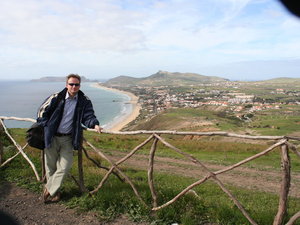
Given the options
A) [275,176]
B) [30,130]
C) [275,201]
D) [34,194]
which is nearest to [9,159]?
[34,194]

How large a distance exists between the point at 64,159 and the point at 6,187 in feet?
6.86

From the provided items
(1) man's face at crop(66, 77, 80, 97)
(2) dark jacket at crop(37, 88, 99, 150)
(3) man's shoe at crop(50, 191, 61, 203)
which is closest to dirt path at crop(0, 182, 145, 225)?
(3) man's shoe at crop(50, 191, 61, 203)

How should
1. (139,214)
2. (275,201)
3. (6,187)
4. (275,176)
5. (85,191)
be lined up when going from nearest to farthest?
(139,214) → (85,191) → (6,187) → (275,201) → (275,176)

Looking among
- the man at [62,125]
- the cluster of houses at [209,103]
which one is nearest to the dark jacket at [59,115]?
the man at [62,125]

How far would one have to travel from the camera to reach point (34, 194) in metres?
5.85

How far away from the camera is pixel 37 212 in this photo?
5.00 meters

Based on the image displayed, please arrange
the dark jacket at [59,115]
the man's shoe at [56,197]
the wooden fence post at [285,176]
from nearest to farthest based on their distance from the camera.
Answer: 1. the wooden fence post at [285,176]
2. the dark jacket at [59,115]
3. the man's shoe at [56,197]

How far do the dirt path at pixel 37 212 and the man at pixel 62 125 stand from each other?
299 millimetres

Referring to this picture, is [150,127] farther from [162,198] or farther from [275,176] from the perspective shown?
[162,198]

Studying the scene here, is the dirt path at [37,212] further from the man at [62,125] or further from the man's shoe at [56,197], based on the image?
the man at [62,125]

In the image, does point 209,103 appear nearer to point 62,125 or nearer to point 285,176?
point 62,125

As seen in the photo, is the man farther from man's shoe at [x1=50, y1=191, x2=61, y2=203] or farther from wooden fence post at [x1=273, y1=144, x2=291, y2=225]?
wooden fence post at [x1=273, y1=144, x2=291, y2=225]

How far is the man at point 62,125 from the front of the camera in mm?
5039

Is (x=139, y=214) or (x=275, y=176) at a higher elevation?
→ (x=139, y=214)
